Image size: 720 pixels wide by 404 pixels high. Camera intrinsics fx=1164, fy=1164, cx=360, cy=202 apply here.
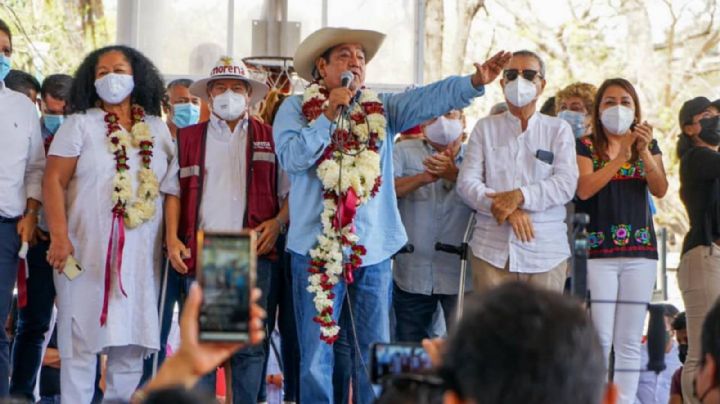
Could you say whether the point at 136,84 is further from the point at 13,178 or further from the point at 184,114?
the point at 184,114

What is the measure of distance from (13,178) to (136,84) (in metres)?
0.76

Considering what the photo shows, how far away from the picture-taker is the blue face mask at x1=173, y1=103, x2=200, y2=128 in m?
7.07

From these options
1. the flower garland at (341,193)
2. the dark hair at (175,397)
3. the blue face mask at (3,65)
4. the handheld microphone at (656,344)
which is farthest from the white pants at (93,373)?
the dark hair at (175,397)

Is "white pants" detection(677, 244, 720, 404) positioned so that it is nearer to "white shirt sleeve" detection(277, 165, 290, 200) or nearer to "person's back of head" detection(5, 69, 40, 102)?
A: "white shirt sleeve" detection(277, 165, 290, 200)

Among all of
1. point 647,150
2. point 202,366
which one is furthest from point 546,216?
point 202,366

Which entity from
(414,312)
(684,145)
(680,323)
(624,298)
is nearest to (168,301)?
(414,312)

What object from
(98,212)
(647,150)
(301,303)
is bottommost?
(301,303)

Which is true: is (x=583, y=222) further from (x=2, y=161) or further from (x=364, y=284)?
(x=2, y=161)

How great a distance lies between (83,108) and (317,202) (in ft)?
4.20

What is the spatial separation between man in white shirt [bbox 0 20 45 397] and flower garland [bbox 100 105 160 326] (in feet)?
1.33

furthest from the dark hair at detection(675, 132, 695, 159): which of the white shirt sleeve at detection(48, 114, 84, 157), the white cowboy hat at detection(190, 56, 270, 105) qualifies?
the white shirt sleeve at detection(48, 114, 84, 157)

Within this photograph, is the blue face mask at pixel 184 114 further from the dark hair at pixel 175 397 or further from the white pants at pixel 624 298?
the dark hair at pixel 175 397

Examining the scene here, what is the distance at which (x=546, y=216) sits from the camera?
223 inches

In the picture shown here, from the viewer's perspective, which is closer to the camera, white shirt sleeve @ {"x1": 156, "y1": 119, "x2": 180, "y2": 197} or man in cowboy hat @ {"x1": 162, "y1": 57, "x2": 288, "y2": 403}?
man in cowboy hat @ {"x1": 162, "y1": 57, "x2": 288, "y2": 403}
